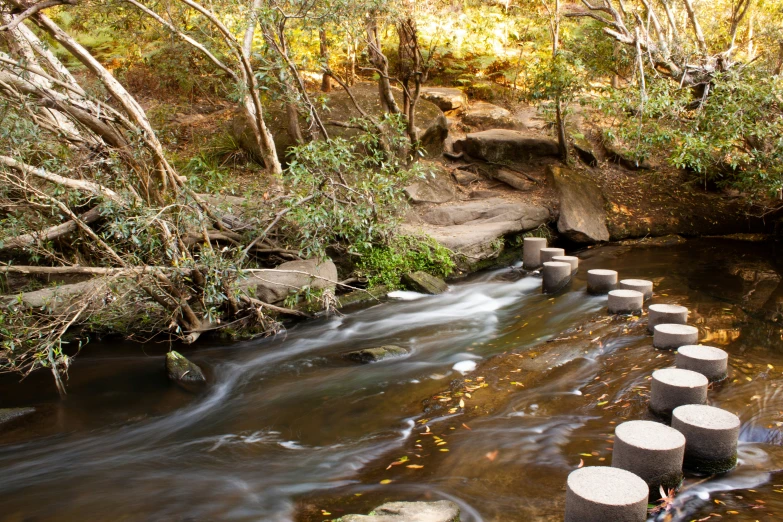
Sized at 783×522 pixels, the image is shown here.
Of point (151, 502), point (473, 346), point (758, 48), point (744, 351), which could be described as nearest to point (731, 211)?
point (758, 48)

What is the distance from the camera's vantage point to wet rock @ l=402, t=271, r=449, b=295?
10227 mm

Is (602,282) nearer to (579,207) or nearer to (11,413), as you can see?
(579,207)

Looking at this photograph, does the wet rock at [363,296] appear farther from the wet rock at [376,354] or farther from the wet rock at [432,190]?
the wet rock at [432,190]

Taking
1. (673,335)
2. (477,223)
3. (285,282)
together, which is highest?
(477,223)

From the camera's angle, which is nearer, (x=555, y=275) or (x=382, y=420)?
(x=382, y=420)

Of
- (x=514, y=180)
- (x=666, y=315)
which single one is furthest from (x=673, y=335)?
(x=514, y=180)

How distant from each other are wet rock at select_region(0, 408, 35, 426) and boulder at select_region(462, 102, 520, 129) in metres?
13.8

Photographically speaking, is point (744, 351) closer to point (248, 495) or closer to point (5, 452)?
point (248, 495)

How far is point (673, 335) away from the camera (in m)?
6.22

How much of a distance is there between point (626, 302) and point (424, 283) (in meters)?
3.64

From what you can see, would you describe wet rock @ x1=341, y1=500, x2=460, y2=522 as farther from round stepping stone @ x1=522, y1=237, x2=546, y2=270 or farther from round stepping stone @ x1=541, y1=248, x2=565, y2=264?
round stepping stone @ x1=522, y1=237, x2=546, y2=270

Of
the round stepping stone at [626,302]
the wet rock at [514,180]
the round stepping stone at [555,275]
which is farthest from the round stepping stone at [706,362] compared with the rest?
the wet rock at [514,180]

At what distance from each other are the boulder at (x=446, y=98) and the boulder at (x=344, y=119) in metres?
1.31

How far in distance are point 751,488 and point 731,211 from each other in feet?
36.5
